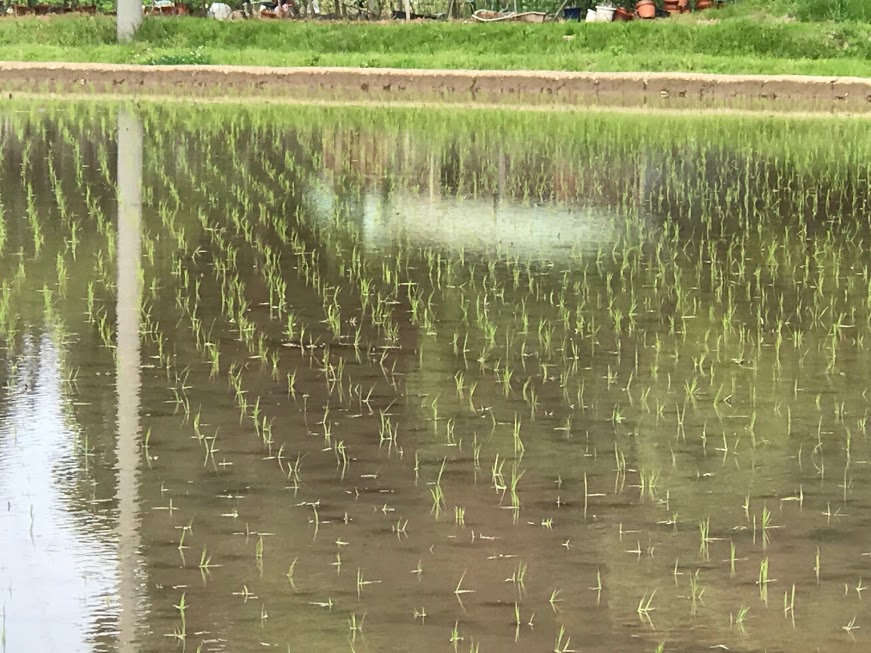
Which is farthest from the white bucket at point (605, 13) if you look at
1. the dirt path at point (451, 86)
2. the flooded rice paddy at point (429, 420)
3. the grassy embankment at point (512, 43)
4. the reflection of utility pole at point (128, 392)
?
the reflection of utility pole at point (128, 392)

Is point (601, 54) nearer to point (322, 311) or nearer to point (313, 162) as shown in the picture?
point (313, 162)

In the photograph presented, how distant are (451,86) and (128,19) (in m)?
7.69

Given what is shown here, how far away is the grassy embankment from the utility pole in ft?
0.70

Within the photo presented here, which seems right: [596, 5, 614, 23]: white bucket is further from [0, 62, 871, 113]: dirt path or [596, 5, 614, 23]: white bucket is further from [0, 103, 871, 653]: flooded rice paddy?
→ [0, 103, 871, 653]: flooded rice paddy

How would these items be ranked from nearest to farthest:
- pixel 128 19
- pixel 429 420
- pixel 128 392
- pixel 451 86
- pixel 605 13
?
pixel 429 420
pixel 128 392
pixel 451 86
pixel 128 19
pixel 605 13

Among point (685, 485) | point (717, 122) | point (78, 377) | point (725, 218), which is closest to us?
point (685, 485)

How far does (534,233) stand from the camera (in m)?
11.4

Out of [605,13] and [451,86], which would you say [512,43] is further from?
[451,86]

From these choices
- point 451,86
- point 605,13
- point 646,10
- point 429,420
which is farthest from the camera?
point 605,13

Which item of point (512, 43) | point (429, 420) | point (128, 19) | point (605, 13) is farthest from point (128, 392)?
point (605, 13)

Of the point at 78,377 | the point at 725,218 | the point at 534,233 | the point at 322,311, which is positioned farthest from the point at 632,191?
the point at 78,377

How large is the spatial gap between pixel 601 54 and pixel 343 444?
2112 cm

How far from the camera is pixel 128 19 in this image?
29.1 metres

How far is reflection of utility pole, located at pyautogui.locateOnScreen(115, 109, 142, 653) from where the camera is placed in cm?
→ 423
